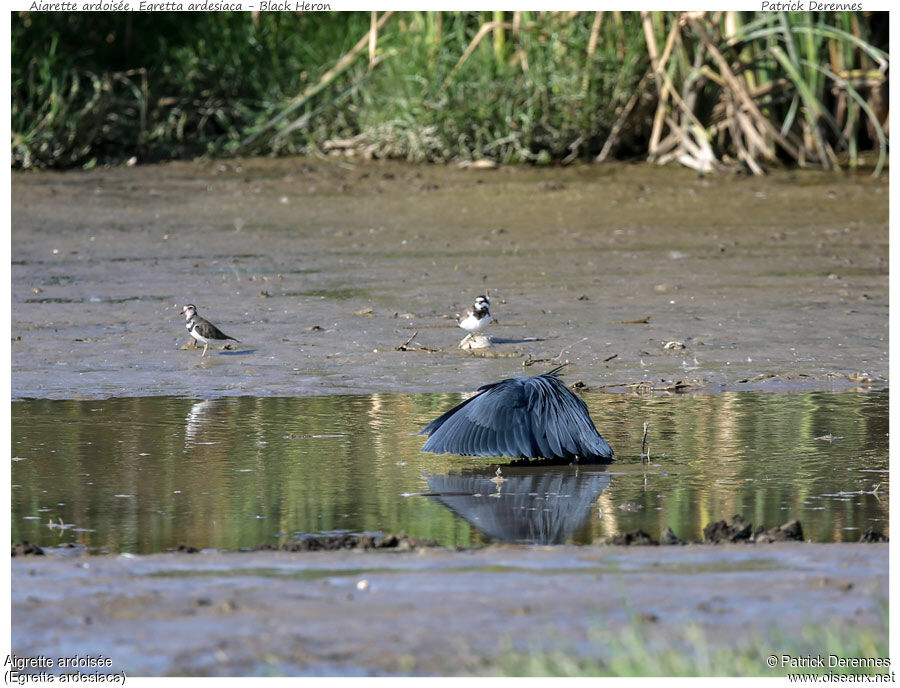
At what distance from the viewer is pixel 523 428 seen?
5199 mm

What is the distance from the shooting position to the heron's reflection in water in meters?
4.41

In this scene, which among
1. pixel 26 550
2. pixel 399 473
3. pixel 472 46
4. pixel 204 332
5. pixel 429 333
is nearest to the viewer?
pixel 26 550

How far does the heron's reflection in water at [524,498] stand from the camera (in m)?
4.41

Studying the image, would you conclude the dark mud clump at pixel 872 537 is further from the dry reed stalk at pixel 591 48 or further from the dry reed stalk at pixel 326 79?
the dry reed stalk at pixel 326 79

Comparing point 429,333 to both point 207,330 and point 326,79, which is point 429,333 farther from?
point 326,79

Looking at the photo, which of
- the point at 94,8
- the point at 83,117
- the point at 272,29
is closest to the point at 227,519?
the point at 94,8

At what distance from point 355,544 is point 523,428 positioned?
1.29 m

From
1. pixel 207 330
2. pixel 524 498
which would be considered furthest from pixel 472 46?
pixel 524 498

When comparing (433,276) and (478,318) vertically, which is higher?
(433,276)

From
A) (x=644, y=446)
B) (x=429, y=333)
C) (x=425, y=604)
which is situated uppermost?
(x=429, y=333)

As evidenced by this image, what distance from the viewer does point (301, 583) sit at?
3566 millimetres

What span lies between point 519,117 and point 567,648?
8885 millimetres

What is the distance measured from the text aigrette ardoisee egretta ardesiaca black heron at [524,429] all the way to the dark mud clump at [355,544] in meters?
1.09

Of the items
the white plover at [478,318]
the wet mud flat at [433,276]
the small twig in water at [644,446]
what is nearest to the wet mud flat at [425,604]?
the small twig in water at [644,446]
